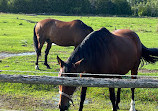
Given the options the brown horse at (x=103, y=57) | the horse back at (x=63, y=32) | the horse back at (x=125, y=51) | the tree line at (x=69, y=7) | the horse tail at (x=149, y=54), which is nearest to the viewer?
the brown horse at (x=103, y=57)

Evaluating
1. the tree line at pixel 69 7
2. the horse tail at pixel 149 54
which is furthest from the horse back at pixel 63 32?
the tree line at pixel 69 7

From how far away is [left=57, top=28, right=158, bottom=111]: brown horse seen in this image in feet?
16.3

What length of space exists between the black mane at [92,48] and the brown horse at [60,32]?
5051mm

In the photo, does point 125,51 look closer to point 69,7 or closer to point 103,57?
point 103,57

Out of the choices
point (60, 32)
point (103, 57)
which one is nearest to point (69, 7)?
point (60, 32)

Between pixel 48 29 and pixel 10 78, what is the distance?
719cm

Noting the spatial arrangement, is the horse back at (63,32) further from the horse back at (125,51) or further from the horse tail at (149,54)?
the horse tail at (149,54)

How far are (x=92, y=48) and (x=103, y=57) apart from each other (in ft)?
1.18

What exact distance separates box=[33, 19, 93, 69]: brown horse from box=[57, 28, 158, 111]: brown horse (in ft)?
13.2

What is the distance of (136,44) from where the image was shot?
721 centimetres

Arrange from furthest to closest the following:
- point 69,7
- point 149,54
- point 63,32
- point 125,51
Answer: point 69,7, point 63,32, point 149,54, point 125,51

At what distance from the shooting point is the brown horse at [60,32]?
439 inches

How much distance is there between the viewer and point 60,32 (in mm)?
11359

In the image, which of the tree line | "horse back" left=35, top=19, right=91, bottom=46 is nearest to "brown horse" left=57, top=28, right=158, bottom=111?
"horse back" left=35, top=19, right=91, bottom=46
